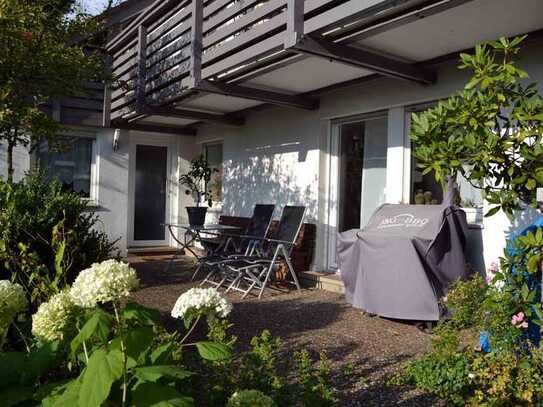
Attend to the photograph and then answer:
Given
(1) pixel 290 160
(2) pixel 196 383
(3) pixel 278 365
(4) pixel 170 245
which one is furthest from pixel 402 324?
(4) pixel 170 245

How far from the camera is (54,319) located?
1.89 meters

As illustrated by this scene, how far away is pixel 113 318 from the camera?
1.91 metres

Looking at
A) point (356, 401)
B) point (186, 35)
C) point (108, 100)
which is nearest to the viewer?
point (356, 401)

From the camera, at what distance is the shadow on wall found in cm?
719

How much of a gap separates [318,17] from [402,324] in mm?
2927

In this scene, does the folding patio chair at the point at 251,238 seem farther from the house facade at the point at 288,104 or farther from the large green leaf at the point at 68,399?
the large green leaf at the point at 68,399

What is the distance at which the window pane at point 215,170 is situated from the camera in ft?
31.9

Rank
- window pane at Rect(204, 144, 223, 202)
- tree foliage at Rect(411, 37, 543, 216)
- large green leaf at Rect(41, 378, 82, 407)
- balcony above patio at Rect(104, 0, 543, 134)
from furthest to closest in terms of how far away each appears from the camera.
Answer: window pane at Rect(204, 144, 223, 202)
balcony above patio at Rect(104, 0, 543, 134)
tree foliage at Rect(411, 37, 543, 216)
large green leaf at Rect(41, 378, 82, 407)

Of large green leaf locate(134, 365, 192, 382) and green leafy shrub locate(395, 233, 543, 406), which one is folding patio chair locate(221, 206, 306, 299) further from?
large green leaf locate(134, 365, 192, 382)

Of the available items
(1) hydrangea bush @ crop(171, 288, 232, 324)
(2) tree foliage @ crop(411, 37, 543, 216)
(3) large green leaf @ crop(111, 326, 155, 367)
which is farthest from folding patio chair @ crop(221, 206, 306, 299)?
(3) large green leaf @ crop(111, 326, 155, 367)

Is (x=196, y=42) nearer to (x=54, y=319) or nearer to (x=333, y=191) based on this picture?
(x=333, y=191)

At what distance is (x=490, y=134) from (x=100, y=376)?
229cm

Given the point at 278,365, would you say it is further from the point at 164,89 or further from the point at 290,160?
the point at 164,89

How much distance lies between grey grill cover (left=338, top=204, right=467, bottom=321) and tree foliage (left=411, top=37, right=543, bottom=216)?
1.59m
